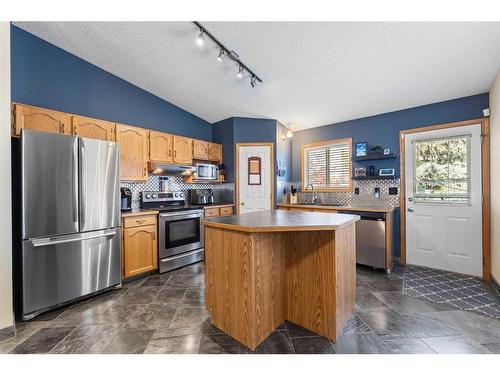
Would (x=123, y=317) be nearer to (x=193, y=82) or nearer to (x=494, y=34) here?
(x=193, y=82)

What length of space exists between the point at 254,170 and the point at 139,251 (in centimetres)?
241

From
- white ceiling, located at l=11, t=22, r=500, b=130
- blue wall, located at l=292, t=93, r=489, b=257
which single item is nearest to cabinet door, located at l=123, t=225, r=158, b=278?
white ceiling, located at l=11, t=22, r=500, b=130

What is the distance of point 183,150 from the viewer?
391 cm

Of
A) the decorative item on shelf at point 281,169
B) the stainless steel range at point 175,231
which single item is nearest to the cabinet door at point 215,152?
the stainless steel range at point 175,231

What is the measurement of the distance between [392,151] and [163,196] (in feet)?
12.8

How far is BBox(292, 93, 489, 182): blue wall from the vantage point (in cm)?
304

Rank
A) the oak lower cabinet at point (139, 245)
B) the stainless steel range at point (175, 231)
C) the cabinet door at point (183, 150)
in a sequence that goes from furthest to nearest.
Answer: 1. the cabinet door at point (183, 150)
2. the stainless steel range at point (175, 231)
3. the oak lower cabinet at point (139, 245)

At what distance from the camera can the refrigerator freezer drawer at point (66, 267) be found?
207 centimetres

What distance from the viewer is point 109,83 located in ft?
10.9

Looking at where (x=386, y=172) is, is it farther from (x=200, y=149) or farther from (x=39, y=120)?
(x=39, y=120)

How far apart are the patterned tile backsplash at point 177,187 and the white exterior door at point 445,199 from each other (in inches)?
122

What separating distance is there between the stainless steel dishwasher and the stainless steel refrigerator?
330cm

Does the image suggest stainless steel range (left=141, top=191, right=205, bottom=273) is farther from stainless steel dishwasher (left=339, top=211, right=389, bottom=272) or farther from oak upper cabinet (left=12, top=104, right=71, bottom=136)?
stainless steel dishwasher (left=339, top=211, right=389, bottom=272)

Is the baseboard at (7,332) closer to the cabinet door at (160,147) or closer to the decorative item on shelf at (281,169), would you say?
the cabinet door at (160,147)
